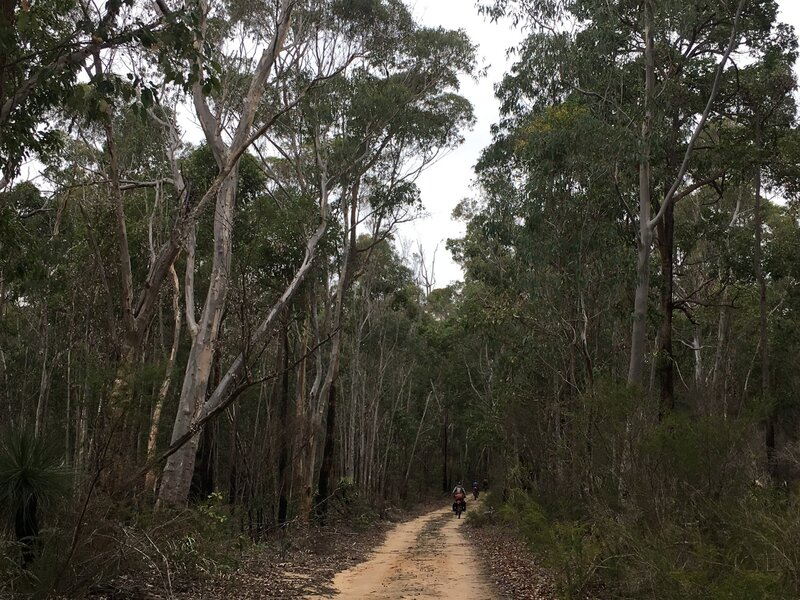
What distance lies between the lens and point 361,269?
73.3 ft

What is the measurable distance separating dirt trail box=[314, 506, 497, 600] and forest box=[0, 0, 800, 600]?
1.21 m

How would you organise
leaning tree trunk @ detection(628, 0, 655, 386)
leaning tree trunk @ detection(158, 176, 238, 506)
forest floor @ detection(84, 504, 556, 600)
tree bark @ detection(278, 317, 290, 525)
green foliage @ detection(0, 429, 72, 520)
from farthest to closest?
tree bark @ detection(278, 317, 290, 525) → leaning tree trunk @ detection(628, 0, 655, 386) → leaning tree trunk @ detection(158, 176, 238, 506) → forest floor @ detection(84, 504, 556, 600) → green foliage @ detection(0, 429, 72, 520)

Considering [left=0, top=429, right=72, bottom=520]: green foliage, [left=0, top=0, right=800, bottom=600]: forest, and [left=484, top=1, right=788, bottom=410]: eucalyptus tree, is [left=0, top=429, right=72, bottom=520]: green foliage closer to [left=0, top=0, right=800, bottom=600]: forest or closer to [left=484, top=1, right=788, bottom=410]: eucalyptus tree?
[left=0, top=0, right=800, bottom=600]: forest

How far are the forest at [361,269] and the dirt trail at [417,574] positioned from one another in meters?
1.21

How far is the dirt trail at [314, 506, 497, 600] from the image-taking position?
834 cm

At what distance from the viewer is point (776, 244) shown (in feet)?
55.7

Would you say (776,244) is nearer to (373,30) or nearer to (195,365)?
(373,30)

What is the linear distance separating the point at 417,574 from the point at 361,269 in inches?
526

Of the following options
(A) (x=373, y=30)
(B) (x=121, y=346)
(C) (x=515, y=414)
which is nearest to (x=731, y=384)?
(C) (x=515, y=414)

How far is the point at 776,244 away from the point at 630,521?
12.3 metres

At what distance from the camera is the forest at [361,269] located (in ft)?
18.9

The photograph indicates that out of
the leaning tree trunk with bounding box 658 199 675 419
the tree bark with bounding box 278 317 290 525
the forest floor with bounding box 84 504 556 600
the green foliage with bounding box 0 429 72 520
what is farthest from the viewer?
the tree bark with bounding box 278 317 290 525

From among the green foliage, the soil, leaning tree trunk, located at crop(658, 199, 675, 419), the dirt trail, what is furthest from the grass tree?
leaning tree trunk, located at crop(658, 199, 675, 419)

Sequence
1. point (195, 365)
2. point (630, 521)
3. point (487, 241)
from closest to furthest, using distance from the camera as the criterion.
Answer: point (630, 521), point (195, 365), point (487, 241)
